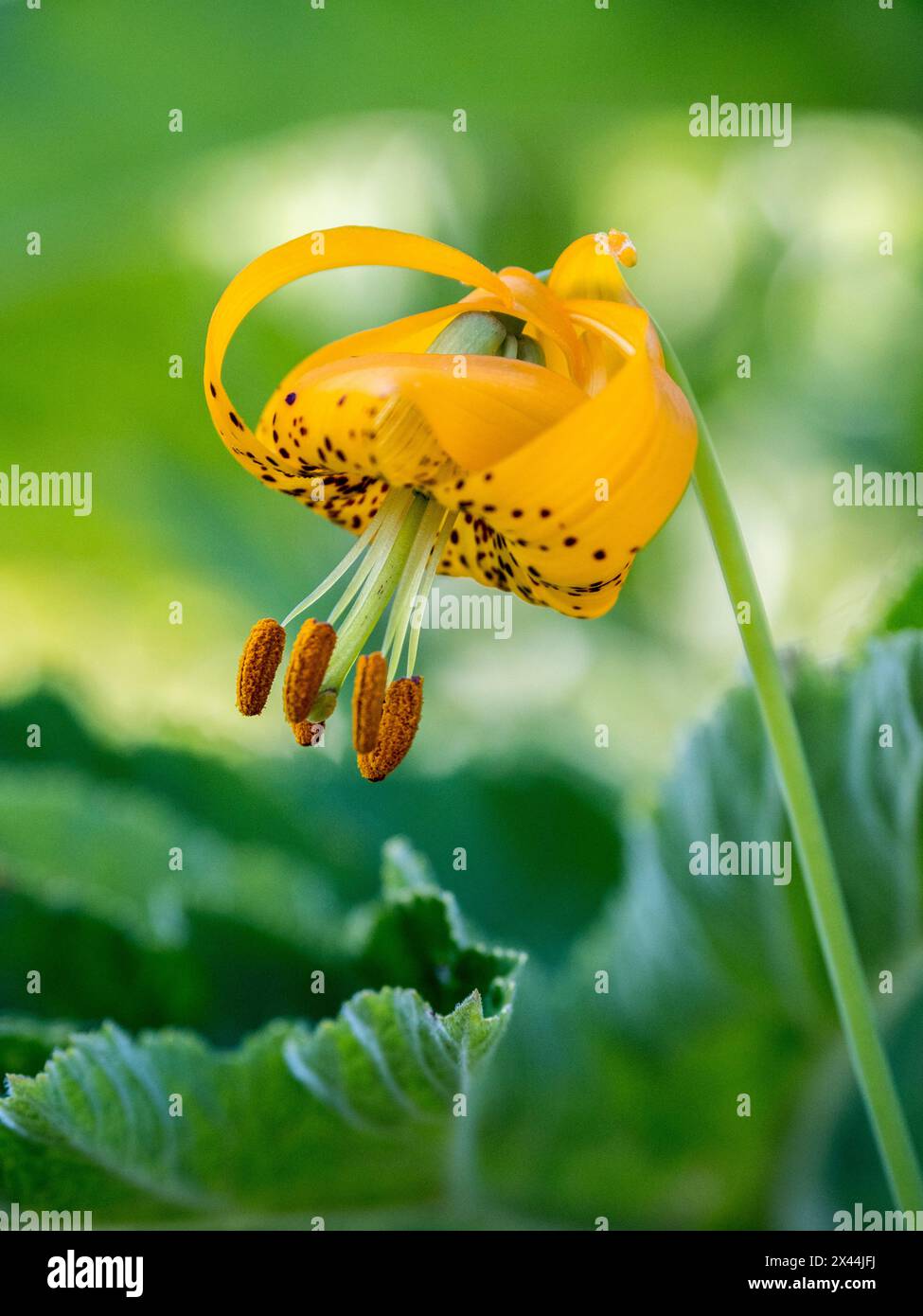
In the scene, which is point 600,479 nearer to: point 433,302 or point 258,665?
point 258,665

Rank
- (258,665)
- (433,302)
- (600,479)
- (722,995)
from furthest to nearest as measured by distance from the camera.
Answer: (433,302)
(722,995)
(258,665)
(600,479)

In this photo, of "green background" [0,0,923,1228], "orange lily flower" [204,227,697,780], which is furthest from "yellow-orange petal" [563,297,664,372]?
"green background" [0,0,923,1228]

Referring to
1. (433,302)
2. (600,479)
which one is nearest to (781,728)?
(600,479)

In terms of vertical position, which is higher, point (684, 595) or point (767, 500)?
point (767, 500)

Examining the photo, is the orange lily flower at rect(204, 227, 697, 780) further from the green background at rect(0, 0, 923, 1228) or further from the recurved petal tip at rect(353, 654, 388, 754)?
the green background at rect(0, 0, 923, 1228)

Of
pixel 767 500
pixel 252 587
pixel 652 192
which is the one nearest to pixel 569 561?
pixel 252 587

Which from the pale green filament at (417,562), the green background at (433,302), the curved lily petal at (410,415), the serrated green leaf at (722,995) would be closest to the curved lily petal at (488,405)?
the curved lily petal at (410,415)
